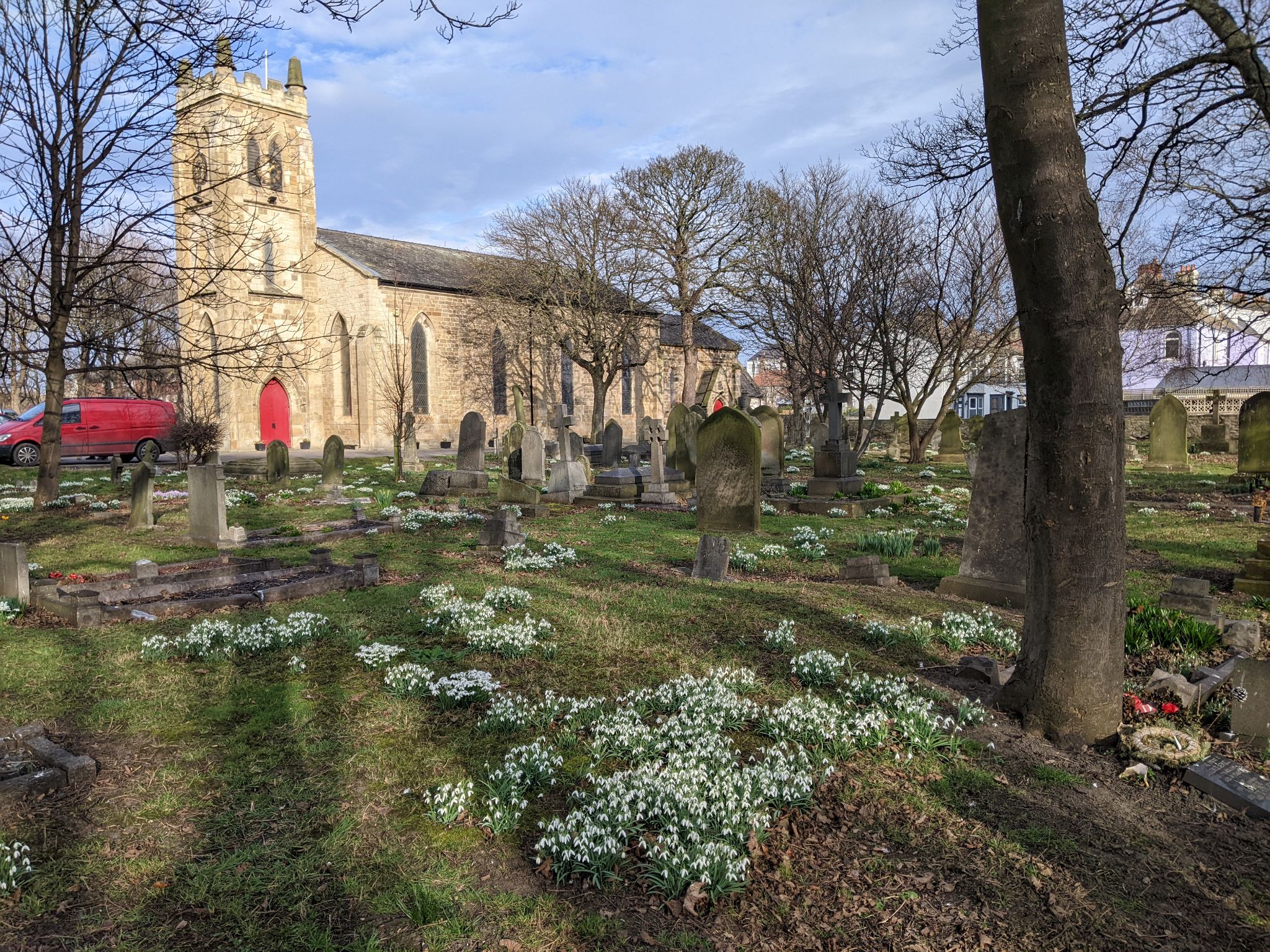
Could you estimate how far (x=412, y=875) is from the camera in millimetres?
3002

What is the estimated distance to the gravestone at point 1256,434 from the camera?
1698cm

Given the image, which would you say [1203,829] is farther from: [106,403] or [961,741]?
[106,403]

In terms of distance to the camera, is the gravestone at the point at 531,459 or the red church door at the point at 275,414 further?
the red church door at the point at 275,414

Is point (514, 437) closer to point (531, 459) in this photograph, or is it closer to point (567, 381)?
point (531, 459)

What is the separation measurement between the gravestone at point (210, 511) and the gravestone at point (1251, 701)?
10318 millimetres

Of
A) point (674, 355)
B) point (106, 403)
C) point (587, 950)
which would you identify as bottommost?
point (587, 950)

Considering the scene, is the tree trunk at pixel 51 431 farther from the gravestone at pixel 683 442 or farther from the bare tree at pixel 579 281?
the bare tree at pixel 579 281

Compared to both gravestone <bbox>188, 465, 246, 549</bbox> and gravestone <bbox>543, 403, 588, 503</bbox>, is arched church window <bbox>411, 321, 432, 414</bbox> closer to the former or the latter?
gravestone <bbox>543, 403, 588, 503</bbox>

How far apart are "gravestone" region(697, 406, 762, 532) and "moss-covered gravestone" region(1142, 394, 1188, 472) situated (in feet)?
48.1

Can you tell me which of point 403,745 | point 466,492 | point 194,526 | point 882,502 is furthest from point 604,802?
point 466,492

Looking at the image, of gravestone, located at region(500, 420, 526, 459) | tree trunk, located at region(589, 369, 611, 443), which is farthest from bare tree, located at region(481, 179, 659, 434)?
gravestone, located at region(500, 420, 526, 459)

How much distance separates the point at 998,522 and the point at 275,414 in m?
33.8

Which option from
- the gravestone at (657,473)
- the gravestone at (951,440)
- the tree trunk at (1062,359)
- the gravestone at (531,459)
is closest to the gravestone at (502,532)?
the gravestone at (657,473)

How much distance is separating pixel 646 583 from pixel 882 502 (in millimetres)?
7677
